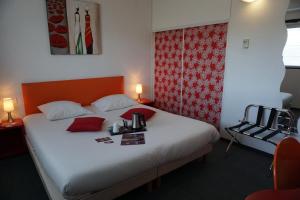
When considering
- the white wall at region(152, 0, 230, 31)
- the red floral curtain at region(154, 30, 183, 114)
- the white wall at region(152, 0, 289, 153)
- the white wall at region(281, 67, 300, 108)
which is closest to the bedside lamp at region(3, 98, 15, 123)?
the red floral curtain at region(154, 30, 183, 114)

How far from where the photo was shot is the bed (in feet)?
5.21

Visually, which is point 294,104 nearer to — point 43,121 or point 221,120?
point 221,120

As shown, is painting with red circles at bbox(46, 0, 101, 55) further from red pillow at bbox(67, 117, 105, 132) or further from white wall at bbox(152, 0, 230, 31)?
red pillow at bbox(67, 117, 105, 132)

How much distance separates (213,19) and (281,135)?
1972mm

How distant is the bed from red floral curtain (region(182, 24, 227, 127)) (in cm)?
95

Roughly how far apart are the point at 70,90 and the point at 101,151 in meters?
1.86

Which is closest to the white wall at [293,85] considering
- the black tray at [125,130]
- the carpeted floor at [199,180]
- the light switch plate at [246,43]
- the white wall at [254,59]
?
the white wall at [254,59]

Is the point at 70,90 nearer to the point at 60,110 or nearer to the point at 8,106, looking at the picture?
the point at 60,110

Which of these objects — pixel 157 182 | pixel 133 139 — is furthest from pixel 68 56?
pixel 157 182

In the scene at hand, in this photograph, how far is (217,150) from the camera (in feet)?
9.96

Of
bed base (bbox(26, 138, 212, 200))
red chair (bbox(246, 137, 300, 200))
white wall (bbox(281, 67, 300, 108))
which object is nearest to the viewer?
red chair (bbox(246, 137, 300, 200))

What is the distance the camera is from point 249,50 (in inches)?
114

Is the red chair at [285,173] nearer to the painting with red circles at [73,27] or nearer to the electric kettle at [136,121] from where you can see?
the electric kettle at [136,121]

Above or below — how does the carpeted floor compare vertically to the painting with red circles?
below
